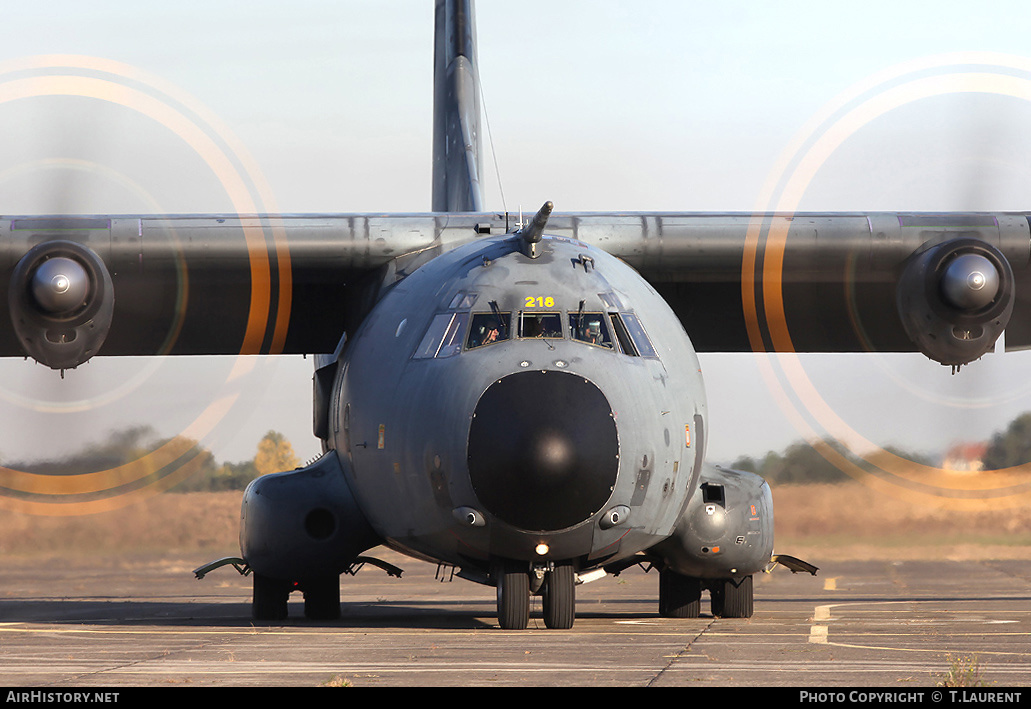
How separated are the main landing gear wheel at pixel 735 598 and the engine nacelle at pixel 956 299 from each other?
11.3 feet

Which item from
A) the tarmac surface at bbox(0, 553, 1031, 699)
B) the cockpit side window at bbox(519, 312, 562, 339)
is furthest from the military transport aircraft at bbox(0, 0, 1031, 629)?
the tarmac surface at bbox(0, 553, 1031, 699)

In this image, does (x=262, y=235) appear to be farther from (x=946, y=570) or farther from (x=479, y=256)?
(x=946, y=570)

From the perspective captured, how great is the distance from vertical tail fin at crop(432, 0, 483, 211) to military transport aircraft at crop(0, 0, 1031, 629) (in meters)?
0.28

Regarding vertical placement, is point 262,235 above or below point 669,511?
above

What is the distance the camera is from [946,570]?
2805 cm

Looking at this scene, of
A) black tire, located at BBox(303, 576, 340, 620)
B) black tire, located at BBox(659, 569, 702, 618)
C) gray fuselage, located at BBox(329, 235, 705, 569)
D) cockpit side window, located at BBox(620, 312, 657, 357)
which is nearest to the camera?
gray fuselage, located at BBox(329, 235, 705, 569)

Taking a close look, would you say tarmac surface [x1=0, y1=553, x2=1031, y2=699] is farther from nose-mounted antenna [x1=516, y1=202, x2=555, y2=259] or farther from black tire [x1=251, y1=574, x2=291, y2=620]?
nose-mounted antenna [x1=516, y1=202, x2=555, y2=259]

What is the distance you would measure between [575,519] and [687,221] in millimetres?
6362

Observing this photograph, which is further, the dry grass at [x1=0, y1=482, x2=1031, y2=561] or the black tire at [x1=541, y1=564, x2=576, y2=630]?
the dry grass at [x1=0, y1=482, x2=1031, y2=561]

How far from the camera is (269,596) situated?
16.0m

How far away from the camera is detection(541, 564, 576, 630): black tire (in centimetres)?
1244

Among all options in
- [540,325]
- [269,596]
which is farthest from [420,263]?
[269,596]

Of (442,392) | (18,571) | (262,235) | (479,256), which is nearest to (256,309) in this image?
(262,235)

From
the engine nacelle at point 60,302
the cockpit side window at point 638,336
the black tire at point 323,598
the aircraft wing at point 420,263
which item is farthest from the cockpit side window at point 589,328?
the engine nacelle at point 60,302
